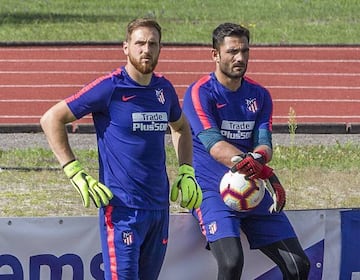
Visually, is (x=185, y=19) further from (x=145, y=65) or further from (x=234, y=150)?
(x=145, y=65)

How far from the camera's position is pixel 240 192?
7.15 m

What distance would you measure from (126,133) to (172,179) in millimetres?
4775

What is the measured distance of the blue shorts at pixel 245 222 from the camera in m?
7.25

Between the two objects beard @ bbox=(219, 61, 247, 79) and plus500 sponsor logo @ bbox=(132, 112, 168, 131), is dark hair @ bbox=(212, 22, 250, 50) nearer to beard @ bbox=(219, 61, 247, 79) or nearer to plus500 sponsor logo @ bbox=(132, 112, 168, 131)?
beard @ bbox=(219, 61, 247, 79)

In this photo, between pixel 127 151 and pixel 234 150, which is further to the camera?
pixel 234 150

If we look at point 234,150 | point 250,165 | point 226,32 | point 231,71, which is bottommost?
point 250,165

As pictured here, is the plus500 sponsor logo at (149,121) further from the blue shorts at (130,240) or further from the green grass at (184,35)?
the green grass at (184,35)

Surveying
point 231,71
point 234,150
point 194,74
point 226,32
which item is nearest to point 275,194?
point 234,150

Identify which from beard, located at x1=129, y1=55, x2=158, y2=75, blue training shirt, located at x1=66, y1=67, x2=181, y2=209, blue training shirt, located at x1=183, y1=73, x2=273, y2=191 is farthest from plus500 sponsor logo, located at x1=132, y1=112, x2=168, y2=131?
blue training shirt, located at x1=183, y1=73, x2=273, y2=191

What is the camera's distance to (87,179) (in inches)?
252

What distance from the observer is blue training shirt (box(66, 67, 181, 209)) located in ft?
21.2

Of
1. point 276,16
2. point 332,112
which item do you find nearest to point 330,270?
point 332,112

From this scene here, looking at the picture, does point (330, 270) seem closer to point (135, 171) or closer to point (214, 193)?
point (214, 193)

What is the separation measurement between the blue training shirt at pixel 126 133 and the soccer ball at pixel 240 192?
29.2 inches
